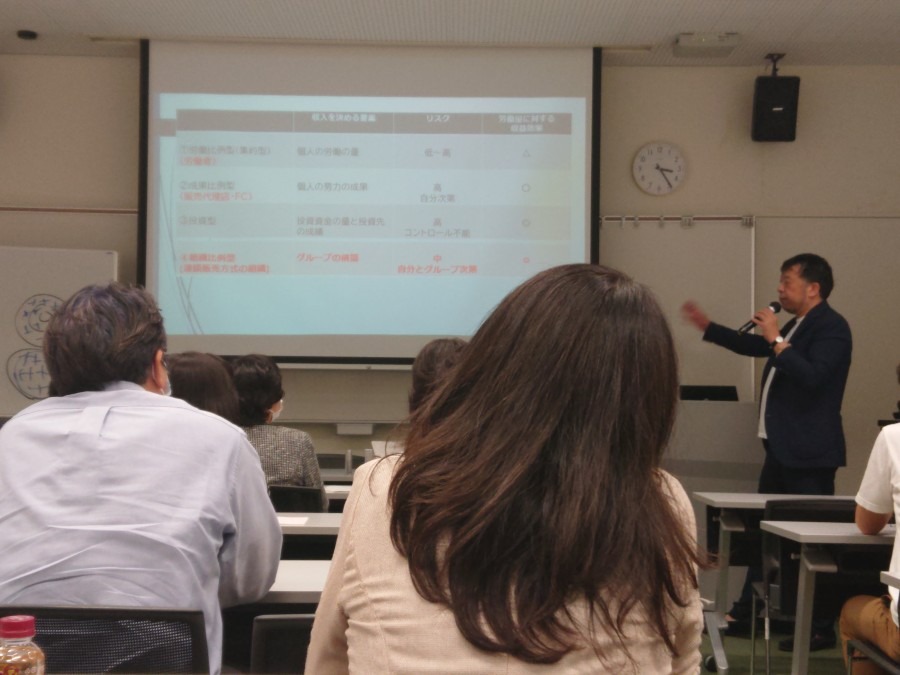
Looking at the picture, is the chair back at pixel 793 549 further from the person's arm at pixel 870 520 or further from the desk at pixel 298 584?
the desk at pixel 298 584

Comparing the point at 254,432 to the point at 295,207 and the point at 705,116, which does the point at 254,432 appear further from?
the point at 705,116

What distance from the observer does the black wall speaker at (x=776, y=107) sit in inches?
217

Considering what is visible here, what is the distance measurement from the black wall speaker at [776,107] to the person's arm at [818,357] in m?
1.53

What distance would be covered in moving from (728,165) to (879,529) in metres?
3.40

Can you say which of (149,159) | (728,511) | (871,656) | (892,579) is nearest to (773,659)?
(728,511)

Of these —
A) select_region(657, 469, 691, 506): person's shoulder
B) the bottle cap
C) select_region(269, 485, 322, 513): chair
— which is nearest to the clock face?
select_region(269, 485, 322, 513): chair

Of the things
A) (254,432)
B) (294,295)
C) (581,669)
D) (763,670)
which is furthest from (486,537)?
(294,295)

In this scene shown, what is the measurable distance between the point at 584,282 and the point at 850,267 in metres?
5.21

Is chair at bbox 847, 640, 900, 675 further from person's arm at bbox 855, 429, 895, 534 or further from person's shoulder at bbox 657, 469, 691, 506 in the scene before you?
person's shoulder at bbox 657, 469, 691, 506

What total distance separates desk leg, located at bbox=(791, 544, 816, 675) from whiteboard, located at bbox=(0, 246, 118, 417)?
4103 mm

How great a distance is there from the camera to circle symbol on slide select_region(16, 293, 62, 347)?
18.2 feet

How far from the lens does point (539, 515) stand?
94cm

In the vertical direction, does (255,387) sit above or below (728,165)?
below

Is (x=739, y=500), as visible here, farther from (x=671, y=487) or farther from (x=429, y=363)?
(x=671, y=487)
